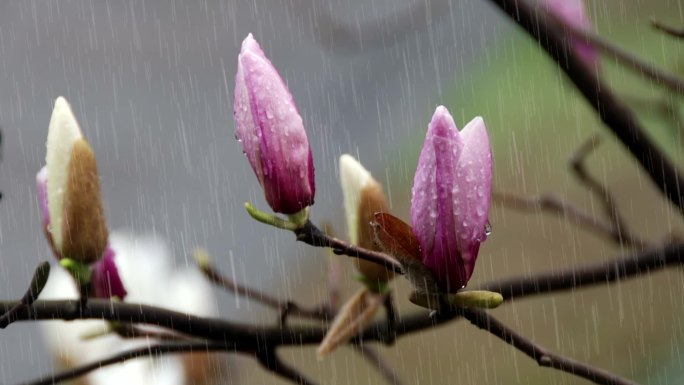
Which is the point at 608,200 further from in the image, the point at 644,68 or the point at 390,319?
the point at 390,319

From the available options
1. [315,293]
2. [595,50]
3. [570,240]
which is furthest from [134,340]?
[315,293]

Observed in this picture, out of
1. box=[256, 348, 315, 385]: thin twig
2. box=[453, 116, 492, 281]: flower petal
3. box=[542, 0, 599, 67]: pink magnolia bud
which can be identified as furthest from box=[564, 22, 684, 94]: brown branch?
box=[256, 348, 315, 385]: thin twig

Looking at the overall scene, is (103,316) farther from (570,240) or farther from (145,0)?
(145,0)

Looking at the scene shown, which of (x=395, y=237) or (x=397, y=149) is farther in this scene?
(x=397, y=149)

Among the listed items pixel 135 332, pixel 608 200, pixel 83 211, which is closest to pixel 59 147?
pixel 83 211

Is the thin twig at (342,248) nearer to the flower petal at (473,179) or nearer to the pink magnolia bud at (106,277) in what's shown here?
the flower petal at (473,179)

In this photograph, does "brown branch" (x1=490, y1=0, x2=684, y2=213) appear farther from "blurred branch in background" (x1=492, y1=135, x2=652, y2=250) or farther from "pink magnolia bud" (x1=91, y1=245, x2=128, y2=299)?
"pink magnolia bud" (x1=91, y1=245, x2=128, y2=299)
